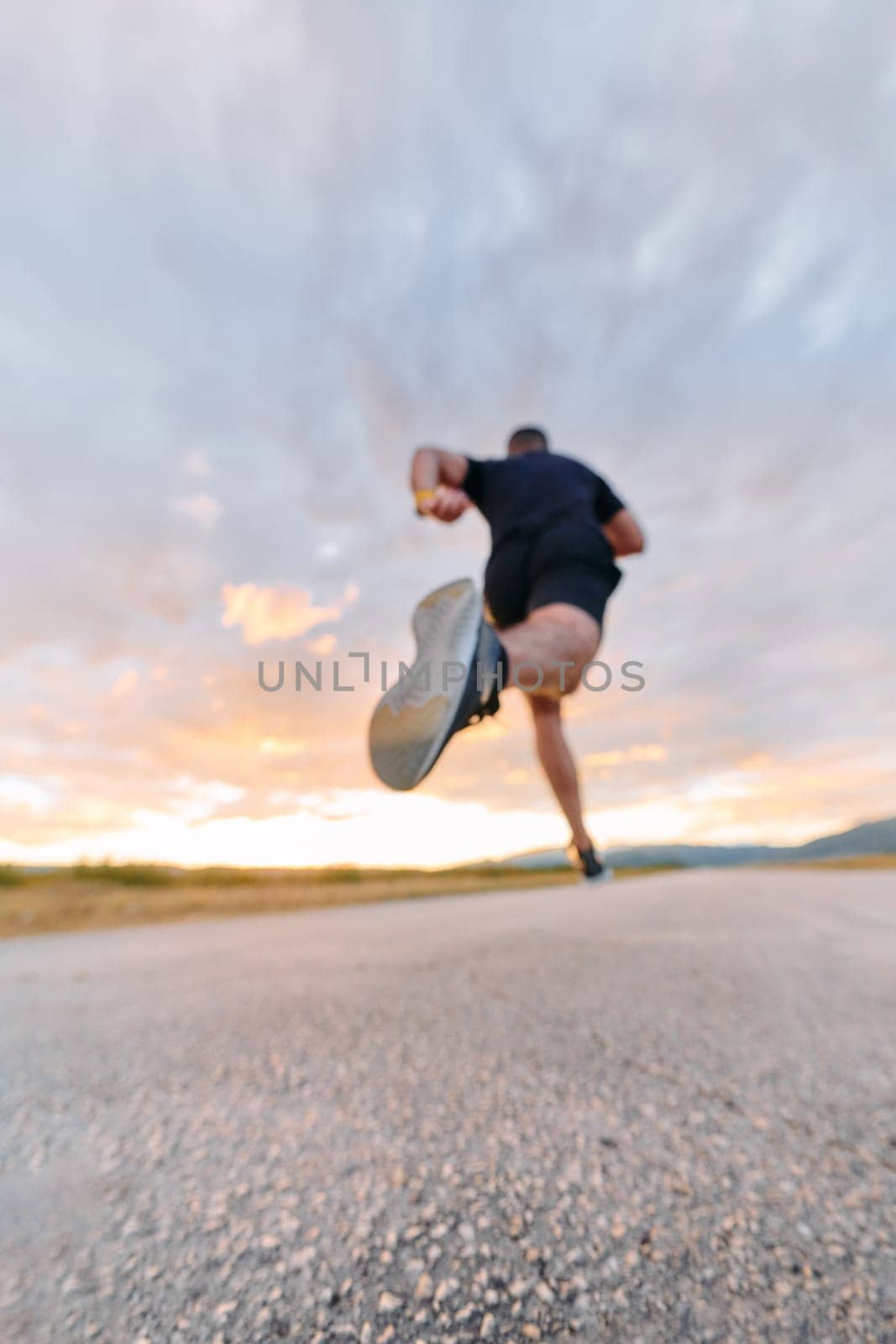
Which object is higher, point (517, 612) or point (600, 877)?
point (517, 612)

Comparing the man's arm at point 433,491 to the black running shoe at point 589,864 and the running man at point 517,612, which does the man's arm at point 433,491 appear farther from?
the black running shoe at point 589,864

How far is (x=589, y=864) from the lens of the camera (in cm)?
301

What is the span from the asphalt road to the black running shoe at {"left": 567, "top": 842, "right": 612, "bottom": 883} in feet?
1.40

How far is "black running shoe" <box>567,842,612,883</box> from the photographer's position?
299 cm

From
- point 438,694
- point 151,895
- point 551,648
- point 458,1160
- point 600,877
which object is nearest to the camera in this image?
point 458,1160

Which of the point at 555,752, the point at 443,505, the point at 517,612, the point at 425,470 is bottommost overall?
the point at 555,752

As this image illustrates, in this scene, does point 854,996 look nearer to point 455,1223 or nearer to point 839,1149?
point 839,1149

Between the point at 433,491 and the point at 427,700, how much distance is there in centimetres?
92

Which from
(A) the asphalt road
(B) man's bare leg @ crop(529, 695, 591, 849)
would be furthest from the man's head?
(A) the asphalt road

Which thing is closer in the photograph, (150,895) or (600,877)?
(600,877)

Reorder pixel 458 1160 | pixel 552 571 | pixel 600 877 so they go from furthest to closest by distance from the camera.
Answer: pixel 600 877 → pixel 552 571 → pixel 458 1160

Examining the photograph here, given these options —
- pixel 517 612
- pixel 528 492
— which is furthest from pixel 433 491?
pixel 517 612

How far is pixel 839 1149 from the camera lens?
127cm

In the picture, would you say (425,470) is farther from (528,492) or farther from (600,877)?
(600,877)
